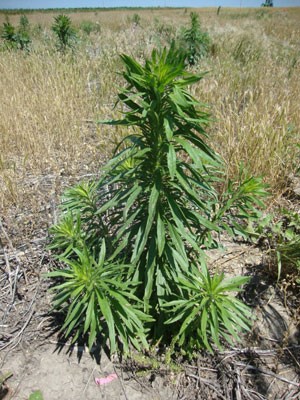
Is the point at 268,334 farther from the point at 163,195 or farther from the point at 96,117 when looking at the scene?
the point at 96,117

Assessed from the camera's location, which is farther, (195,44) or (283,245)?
(195,44)

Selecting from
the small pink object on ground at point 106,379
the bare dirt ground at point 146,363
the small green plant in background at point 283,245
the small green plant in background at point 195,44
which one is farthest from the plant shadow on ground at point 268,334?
the small green plant in background at point 195,44

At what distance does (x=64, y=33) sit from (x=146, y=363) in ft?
23.8

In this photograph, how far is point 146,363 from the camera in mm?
1837

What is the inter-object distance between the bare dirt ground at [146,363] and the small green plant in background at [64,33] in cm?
627

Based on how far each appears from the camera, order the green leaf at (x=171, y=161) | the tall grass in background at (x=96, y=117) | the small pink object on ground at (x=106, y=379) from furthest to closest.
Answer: the tall grass in background at (x=96, y=117) < the small pink object on ground at (x=106, y=379) < the green leaf at (x=171, y=161)

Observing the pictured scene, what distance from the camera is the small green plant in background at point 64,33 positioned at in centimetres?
688

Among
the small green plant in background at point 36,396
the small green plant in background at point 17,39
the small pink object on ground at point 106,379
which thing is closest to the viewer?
the small green plant in background at point 36,396

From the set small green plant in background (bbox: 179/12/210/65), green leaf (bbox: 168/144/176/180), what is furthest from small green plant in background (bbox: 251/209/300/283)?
small green plant in background (bbox: 179/12/210/65)

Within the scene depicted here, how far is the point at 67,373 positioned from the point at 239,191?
1443mm

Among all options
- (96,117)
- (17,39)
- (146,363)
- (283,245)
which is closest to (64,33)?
(17,39)

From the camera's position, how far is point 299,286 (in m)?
2.06

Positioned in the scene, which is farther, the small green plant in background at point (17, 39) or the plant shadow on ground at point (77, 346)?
the small green plant in background at point (17, 39)

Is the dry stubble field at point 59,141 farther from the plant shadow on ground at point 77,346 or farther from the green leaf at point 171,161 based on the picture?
the green leaf at point 171,161
